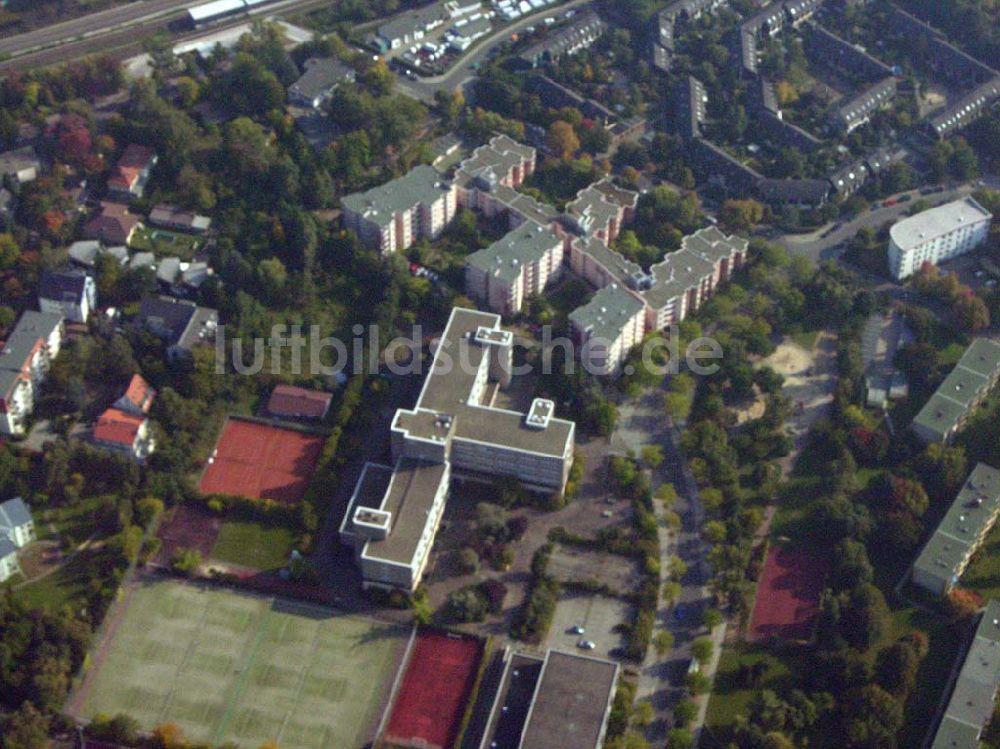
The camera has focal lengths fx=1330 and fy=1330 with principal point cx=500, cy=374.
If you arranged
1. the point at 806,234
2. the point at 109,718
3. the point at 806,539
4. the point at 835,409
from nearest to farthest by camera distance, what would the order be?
the point at 109,718 → the point at 806,539 → the point at 835,409 → the point at 806,234

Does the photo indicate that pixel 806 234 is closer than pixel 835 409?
No

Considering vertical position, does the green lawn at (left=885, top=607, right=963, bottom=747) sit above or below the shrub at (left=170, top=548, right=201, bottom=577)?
below

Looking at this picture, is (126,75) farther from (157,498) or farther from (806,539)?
(806,539)

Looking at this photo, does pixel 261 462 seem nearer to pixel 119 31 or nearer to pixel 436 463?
pixel 436 463

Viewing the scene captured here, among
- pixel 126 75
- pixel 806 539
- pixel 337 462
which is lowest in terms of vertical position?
pixel 806 539

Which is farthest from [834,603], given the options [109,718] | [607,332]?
[109,718]

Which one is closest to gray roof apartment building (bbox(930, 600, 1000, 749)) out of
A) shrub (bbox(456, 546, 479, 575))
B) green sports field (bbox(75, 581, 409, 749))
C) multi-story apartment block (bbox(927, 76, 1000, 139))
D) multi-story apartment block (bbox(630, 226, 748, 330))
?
shrub (bbox(456, 546, 479, 575))

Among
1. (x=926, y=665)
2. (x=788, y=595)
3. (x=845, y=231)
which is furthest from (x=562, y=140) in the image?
(x=926, y=665)

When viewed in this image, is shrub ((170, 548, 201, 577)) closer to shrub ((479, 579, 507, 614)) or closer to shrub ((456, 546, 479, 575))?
shrub ((456, 546, 479, 575))
